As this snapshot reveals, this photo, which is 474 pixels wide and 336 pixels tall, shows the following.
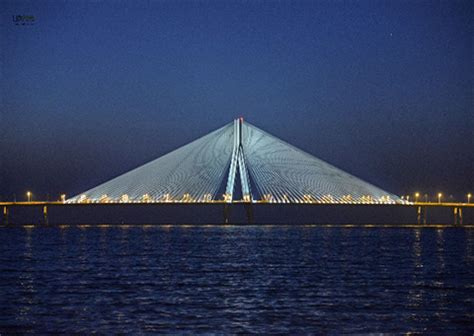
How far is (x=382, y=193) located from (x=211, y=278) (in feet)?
161

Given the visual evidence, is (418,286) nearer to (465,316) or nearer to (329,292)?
(329,292)

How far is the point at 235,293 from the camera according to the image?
26.3 meters

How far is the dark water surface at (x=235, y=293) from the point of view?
2013 cm

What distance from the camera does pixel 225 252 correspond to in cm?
4675

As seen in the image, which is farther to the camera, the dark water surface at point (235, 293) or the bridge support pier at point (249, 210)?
the bridge support pier at point (249, 210)

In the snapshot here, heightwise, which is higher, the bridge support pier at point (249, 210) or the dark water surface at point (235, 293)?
the bridge support pier at point (249, 210)

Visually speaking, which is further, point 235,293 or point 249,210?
point 249,210

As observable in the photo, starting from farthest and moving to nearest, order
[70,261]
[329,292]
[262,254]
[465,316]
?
[262,254]
[70,261]
[329,292]
[465,316]

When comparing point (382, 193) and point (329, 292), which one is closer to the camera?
point (329, 292)

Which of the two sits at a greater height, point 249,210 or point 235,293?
point 249,210

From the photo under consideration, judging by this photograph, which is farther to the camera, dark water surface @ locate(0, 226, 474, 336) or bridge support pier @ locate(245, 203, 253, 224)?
bridge support pier @ locate(245, 203, 253, 224)

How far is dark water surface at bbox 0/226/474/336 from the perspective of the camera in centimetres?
2013

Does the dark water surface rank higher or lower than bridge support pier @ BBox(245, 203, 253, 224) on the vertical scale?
lower

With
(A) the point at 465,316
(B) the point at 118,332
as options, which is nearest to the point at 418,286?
(A) the point at 465,316
